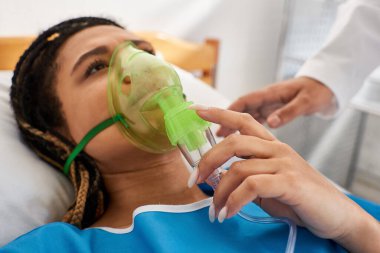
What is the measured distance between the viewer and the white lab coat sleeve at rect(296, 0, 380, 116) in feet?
4.40

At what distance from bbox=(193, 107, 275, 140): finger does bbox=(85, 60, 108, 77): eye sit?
432mm

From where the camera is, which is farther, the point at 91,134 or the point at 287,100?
the point at 287,100

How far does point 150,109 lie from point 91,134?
23 cm

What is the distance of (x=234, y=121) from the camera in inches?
28.1

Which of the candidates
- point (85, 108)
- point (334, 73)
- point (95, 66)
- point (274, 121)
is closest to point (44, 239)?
point (85, 108)

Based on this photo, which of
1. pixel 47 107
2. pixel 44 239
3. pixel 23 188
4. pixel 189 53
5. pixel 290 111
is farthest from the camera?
pixel 189 53

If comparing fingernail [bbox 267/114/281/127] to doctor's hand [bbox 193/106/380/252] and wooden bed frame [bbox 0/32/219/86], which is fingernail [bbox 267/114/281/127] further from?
wooden bed frame [bbox 0/32/219/86]

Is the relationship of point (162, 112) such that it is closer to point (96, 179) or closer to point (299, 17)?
point (96, 179)

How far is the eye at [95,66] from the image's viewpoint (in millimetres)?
1030

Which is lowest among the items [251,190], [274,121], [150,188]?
[150,188]

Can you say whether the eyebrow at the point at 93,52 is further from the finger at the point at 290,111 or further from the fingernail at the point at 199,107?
the finger at the point at 290,111

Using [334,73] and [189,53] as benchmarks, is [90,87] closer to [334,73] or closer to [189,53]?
[334,73]

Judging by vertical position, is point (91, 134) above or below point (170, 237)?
above

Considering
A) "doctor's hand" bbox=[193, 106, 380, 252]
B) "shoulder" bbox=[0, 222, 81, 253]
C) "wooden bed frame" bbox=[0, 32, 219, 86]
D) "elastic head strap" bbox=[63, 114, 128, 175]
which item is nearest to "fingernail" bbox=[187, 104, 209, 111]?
"doctor's hand" bbox=[193, 106, 380, 252]
